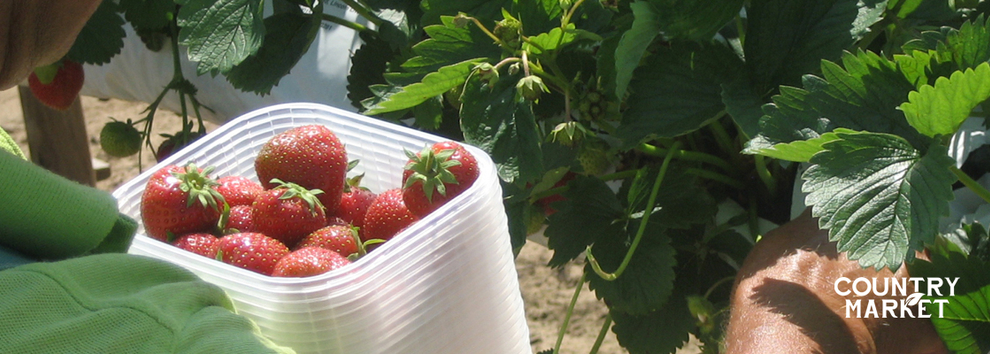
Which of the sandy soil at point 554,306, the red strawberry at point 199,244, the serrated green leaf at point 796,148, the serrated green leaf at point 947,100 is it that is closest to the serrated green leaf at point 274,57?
the red strawberry at point 199,244

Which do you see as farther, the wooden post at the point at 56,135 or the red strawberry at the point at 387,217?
the wooden post at the point at 56,135

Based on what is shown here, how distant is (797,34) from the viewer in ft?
2.56

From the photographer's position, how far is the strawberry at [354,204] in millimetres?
800

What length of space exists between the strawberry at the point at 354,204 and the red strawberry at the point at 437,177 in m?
0.10

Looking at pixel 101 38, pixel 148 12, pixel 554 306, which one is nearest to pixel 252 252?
pixel 148 12

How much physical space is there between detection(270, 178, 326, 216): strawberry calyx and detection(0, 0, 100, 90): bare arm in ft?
0.76

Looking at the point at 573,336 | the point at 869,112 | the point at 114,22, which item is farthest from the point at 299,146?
the point at 573,336

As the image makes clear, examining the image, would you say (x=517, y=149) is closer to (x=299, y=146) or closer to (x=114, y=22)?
(x=299, y=146)

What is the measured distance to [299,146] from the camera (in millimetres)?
775

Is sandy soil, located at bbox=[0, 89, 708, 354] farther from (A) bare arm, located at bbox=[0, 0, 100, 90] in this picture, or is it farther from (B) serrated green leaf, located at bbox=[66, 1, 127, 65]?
(A) bare arm, located at bbox=[0, 0, 100, 90]

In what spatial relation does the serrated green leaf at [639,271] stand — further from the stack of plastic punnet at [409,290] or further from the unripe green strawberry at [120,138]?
the unripe green strawberry at [120,138]

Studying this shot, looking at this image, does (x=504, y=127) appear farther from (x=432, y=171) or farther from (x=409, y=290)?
(x=409, y=290)

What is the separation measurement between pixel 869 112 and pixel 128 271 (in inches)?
21.6

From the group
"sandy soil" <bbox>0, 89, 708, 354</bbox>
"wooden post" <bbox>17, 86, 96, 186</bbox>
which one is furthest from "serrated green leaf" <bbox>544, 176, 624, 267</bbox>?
"wooden post" <bbox>17, 86, 96, 186</bbox>
